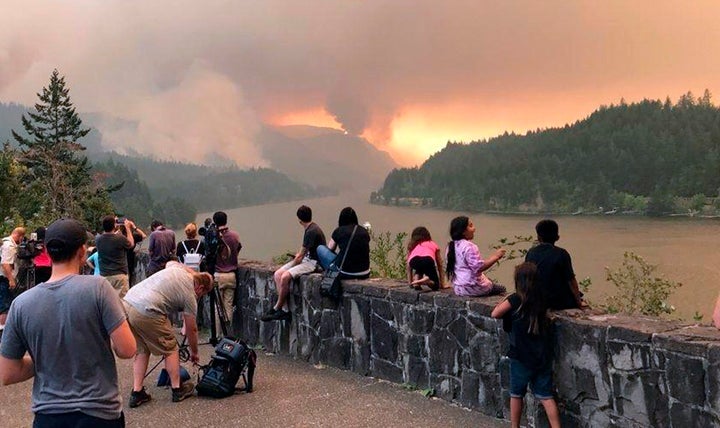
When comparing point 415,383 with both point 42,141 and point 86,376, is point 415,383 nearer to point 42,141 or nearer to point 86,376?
point 86,376

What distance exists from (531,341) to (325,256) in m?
2.89

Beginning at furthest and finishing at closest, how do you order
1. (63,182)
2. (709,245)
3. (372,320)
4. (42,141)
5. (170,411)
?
(42,141), (709,245), (63,182), (372,320), (170,411)

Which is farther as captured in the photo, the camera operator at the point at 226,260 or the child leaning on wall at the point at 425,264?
the camera operator at the point at 226,260

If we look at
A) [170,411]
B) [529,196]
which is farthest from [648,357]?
[529,196]

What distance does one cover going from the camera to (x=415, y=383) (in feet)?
17.1

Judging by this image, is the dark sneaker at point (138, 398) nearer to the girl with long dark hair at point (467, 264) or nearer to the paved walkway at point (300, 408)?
the paved walkway at point (300, 408)

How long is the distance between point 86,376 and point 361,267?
3.69 m

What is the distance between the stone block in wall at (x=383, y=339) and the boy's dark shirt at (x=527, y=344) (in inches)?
65.9

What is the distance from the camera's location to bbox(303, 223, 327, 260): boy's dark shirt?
21.3ft

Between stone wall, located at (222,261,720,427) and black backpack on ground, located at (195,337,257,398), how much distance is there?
3.94 ft

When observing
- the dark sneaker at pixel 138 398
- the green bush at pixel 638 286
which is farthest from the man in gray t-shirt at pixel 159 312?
the green bush at pixel 638 286

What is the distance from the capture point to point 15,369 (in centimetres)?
261

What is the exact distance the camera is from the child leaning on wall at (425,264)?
17.2 feet

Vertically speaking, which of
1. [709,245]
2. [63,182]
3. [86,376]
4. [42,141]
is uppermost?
[42,141]
